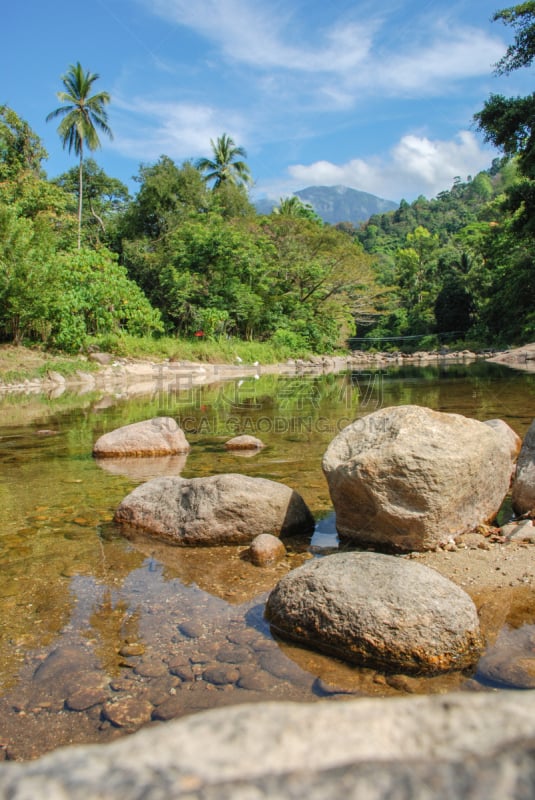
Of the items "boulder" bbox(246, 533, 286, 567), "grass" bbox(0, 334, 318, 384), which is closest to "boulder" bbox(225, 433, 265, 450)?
"boulder" bbox(246, 533, 286, 567)

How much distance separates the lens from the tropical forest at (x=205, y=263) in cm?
2244

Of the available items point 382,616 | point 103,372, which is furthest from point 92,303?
point 382,616

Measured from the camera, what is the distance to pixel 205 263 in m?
33.3

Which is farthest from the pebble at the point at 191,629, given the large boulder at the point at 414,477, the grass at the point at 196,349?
the grass at the point at 196,349

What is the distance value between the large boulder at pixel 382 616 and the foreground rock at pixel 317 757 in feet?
7.69

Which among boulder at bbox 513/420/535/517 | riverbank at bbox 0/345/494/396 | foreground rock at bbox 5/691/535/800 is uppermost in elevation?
foreground rock at bbox 5/691/535/800

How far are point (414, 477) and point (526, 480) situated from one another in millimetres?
1469

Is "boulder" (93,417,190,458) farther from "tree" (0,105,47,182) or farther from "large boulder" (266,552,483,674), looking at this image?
"tree" (0,105,47,182)

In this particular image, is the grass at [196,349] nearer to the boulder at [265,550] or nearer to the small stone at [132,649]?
the boulder at [265,550]

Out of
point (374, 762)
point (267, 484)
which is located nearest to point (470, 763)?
point (374, 762)

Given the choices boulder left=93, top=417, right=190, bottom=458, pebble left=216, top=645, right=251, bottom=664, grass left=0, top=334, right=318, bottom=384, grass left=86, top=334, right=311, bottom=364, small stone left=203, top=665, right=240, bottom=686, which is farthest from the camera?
grass left=86, top=334, right=311, bottom=364

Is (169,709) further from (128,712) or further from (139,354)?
(139,354)

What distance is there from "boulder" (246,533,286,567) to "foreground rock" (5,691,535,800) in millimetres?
3705

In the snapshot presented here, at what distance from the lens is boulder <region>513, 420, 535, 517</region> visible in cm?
504
